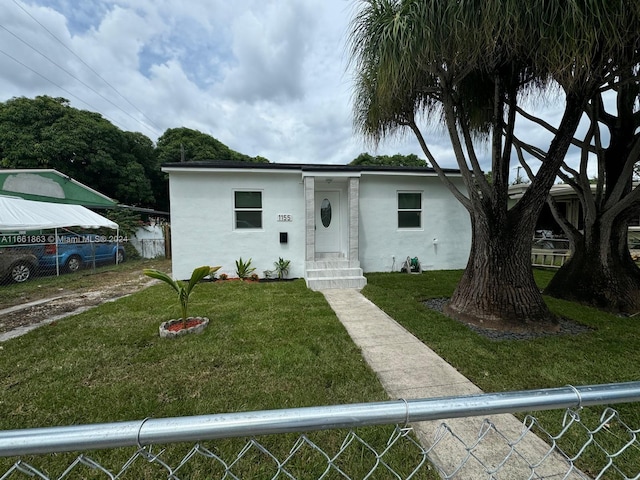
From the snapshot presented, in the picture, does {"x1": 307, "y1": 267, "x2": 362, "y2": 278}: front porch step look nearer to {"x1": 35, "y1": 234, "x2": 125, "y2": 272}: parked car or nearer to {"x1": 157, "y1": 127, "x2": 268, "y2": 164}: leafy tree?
{"x1": 35, "y1": 234, "x2": 125, "y2": 272}: parked car

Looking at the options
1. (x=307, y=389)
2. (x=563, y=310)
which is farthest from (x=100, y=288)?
(x=563, y=310)

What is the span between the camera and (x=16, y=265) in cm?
740

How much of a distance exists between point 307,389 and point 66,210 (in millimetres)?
11862

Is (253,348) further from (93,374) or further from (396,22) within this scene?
(396,22)

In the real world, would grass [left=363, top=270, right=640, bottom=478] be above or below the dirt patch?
below

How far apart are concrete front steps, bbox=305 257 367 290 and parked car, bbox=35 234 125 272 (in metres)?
7.81

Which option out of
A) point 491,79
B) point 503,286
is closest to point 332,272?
point 503,286

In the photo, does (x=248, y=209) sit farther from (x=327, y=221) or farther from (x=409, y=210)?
(x=409, y=210)

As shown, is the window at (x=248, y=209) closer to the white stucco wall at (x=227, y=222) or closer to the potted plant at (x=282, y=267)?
the white stucco wall at (x=227, y=222)

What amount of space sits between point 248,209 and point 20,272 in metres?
6.35

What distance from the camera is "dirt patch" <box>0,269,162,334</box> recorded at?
470cm

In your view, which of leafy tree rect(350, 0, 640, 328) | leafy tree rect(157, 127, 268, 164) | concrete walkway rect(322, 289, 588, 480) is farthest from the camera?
leafy tree rect(157, 127, 268, 164)

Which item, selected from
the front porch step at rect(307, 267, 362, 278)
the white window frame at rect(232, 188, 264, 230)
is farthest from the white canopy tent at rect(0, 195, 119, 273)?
the front porch step at rect(307, 267, 362, 278)

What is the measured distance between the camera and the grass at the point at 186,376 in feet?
6.57
